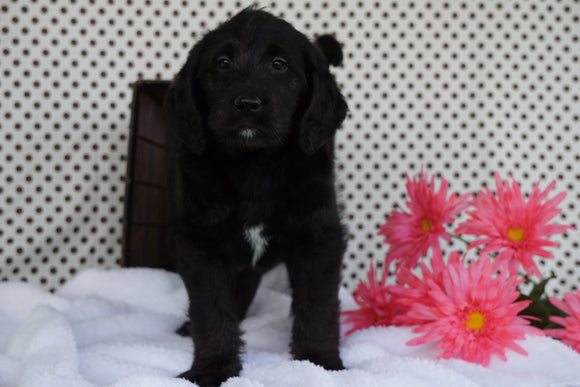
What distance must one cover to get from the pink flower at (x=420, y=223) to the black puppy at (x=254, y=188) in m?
0.31

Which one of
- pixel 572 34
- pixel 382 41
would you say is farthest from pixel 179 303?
pixel 572 34

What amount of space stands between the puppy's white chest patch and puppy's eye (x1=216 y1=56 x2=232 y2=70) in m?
0.37

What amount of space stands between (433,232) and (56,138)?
4.41 ft

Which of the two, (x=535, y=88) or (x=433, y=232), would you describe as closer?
(x=433, y=232)

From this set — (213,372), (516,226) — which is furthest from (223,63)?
(516,226)

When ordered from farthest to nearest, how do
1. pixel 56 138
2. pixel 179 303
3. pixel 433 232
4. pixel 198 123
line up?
pixel 56 138 → pixel 179 303 → pixel 433 232 → pixel 198 123

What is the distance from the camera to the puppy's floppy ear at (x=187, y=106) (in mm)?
1162

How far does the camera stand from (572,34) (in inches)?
75.0

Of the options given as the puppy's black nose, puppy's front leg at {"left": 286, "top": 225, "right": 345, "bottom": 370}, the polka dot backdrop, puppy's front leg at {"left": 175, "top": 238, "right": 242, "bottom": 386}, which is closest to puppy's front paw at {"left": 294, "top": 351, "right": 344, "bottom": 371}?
puppy's front leg at {"left": 286, "top": 225, "right": 345, "bottom": 370}

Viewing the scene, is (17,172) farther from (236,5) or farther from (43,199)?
(236,5)

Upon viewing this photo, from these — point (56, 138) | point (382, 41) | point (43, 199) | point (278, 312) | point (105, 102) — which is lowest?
point (278, 312)

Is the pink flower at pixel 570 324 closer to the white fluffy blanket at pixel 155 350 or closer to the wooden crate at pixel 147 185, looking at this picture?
the white fluffy blanket at pixel 155 350

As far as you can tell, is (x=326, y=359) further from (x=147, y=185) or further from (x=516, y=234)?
(x=147, y=185)

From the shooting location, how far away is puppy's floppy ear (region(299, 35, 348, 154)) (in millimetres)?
1168
